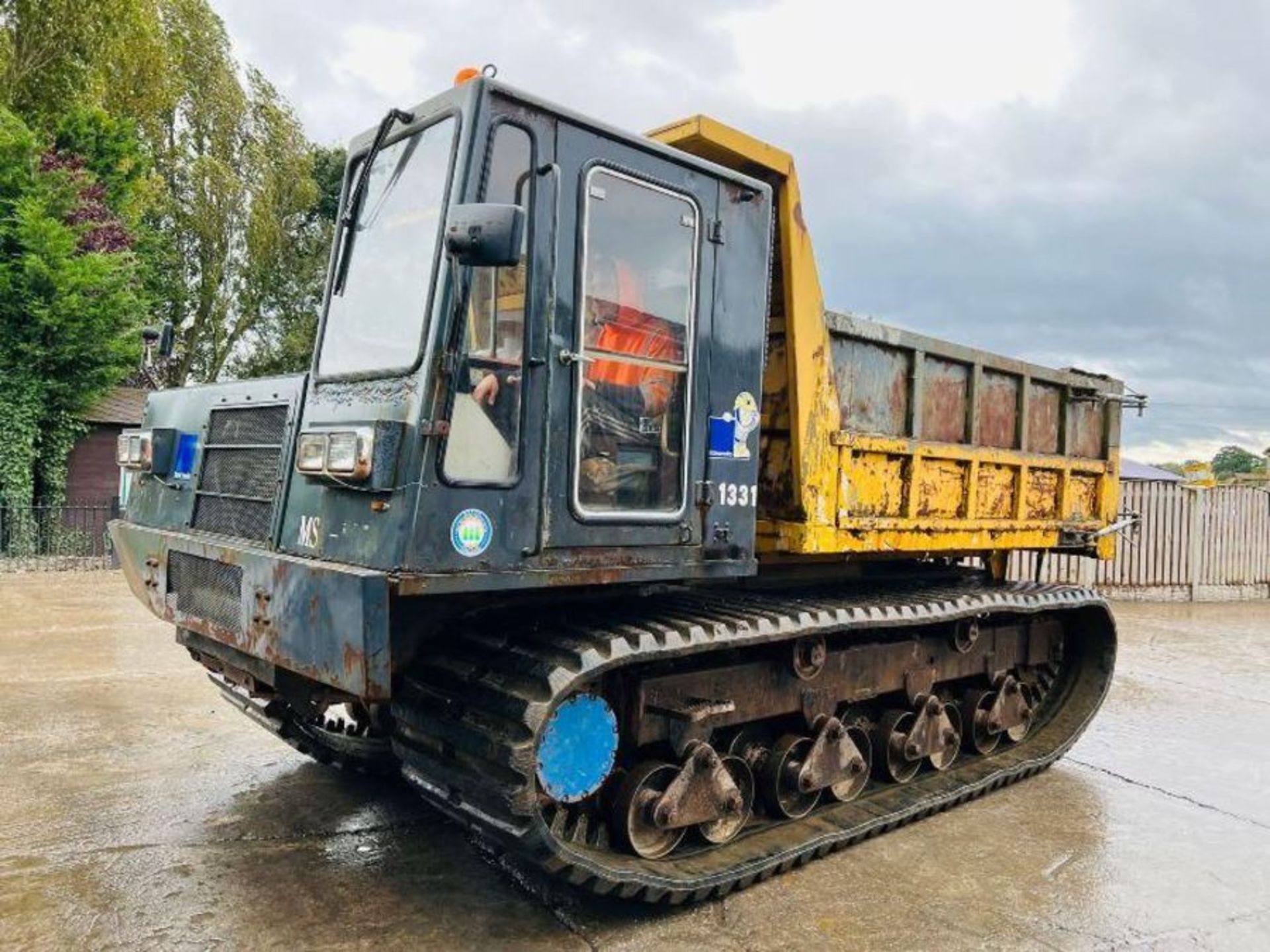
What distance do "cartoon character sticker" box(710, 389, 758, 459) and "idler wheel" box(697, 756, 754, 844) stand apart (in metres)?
1.35

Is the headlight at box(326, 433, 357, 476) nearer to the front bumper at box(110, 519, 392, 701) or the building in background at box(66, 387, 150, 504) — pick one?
the front bumper at box(110, 519, 392, 701)

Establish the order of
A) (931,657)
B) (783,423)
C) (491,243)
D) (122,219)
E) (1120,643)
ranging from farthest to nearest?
(122,219), (1120,643), (931,657), (783,423), (491,243)

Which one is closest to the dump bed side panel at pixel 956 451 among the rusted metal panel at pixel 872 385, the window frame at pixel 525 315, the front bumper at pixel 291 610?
the rusted metal panel at pixel 872 385

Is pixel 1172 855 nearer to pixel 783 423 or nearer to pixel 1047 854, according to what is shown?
pixel 1047 854

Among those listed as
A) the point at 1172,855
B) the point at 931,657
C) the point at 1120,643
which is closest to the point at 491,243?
the point at 931,657

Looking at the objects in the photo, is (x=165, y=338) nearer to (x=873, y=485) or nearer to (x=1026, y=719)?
(x=873, y=485)

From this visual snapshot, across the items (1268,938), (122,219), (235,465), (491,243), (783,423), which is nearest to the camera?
(491,243)

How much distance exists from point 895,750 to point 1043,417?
2.33 metres

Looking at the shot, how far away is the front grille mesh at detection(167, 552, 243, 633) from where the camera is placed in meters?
3.78

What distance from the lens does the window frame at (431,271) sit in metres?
3.31

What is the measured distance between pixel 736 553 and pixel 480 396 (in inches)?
54.8

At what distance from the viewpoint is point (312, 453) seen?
132 inches

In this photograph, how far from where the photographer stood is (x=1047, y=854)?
4.67 m

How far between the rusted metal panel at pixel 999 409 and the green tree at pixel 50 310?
560 inches
